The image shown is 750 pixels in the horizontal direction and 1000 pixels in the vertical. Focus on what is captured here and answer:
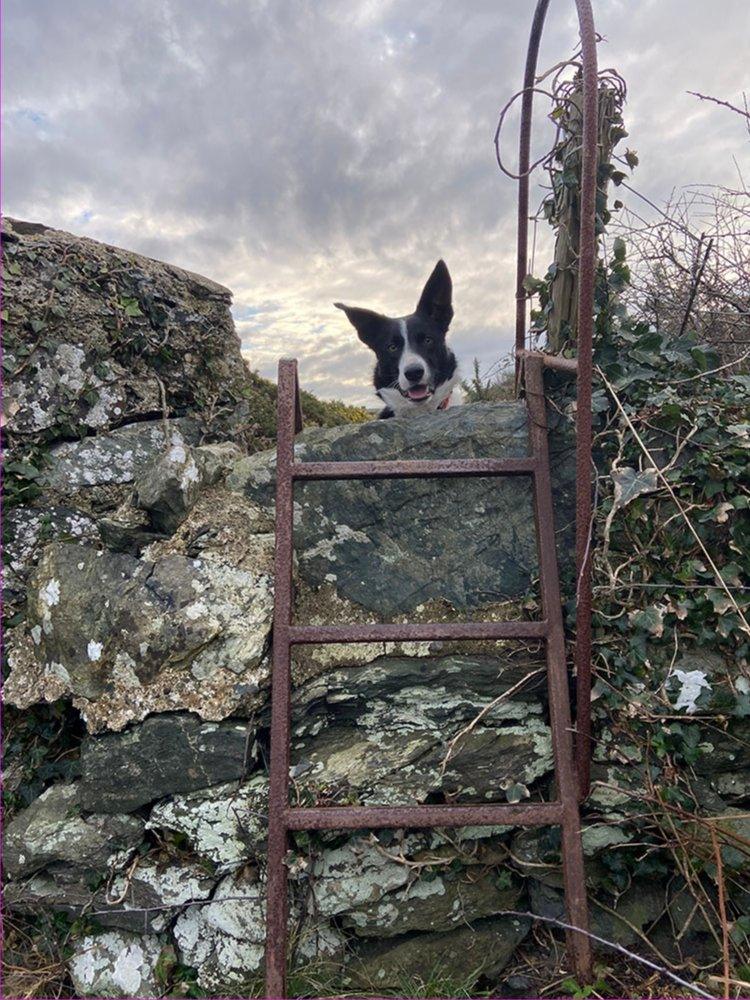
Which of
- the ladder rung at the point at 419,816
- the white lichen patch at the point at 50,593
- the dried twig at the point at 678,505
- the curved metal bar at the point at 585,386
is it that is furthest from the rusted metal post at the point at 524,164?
the white lichen patch at the point at 50,593

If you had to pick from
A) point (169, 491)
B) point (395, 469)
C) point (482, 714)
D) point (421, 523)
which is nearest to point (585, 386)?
point (395, 469)

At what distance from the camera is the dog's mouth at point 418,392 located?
374 cm

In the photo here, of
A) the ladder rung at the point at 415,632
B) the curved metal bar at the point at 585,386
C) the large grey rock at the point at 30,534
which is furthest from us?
the large grey rock at the point at 30,534

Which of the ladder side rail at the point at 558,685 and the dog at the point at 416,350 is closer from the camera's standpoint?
the ladder side rail at the point at 558,685

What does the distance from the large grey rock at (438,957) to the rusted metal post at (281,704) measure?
0.26m

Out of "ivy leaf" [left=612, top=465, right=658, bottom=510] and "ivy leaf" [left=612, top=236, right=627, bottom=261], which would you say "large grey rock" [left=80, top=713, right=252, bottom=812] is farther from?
"ivy leaf" [left=612, top=236, right=627, bottom=261]

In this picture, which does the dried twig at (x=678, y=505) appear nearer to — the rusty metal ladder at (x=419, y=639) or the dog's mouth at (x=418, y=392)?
the rusty metal ladder at (x=419, y=639)

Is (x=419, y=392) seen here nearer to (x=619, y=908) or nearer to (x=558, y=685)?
(x=558, y=685)

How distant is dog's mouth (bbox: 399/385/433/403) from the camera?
12.3 ft

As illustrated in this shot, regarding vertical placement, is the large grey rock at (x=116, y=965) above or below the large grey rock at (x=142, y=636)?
below

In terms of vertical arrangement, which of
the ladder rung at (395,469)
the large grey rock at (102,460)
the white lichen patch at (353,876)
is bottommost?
the white lichen patch at (353,876)

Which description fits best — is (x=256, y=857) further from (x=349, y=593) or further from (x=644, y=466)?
(x=644, y=466)

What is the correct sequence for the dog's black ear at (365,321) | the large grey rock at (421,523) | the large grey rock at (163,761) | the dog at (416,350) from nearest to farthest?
the large grey rock at (163,761)
the large grey rock at (421,523)
the dog at (416,350)
the dog's black ear at (365,321)

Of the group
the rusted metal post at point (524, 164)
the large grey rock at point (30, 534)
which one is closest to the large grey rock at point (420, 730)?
the large grey rock at point (30, 534)
